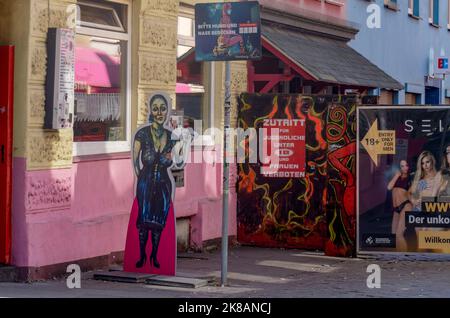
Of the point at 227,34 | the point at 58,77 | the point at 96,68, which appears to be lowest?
the point at 58,77

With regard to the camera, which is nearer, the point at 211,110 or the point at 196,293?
the point at 196,293

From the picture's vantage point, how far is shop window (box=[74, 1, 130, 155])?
13.0 m

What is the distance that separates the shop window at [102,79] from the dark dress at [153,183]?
49.6 inches

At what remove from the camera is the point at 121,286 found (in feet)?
38.1

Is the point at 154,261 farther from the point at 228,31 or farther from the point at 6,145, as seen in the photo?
the point at 228,31

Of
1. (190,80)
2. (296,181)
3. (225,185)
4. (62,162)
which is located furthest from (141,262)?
(190,80)

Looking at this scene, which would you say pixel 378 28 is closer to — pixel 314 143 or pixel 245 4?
pixel 314 143

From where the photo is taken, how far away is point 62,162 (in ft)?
40.2

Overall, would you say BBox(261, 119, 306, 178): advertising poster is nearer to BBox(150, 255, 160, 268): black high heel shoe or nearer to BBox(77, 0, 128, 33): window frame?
BBox(77, 0, 128, 33): window frame

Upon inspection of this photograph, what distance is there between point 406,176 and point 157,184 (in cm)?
385

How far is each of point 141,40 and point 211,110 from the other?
2.62 meters

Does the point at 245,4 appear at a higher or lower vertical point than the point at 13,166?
higher
